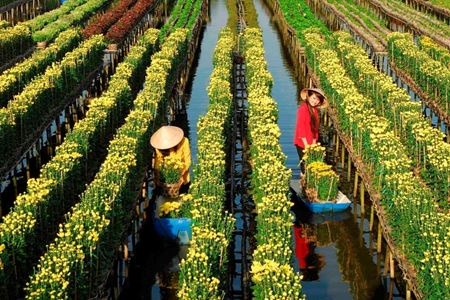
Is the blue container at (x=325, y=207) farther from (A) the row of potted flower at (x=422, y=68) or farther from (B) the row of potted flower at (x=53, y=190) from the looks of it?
(A) the row of potted flower at (x=422, y=68)

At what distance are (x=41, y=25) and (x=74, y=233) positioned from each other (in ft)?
113

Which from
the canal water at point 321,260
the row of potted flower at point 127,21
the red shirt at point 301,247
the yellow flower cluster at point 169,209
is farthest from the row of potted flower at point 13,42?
the red shirt at point 301,247

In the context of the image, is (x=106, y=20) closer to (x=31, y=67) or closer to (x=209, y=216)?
(x=31, y=67)

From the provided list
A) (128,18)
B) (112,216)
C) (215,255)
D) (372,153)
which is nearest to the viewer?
(215,255)

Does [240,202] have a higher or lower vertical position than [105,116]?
lower

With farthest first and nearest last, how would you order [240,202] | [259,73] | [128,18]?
[128,18], [259,73], [240,202]

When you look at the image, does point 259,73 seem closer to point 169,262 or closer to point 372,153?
point 372,153

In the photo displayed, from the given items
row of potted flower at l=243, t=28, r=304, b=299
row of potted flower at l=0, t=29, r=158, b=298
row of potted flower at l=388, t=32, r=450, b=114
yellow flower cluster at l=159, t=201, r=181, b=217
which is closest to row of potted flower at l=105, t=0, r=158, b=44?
row of potted flower at l=0, t=29, r=158, b=298

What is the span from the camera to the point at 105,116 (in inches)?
1011

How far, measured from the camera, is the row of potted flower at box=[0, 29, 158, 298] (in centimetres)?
1706

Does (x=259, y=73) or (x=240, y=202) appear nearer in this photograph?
(x=240, y=202)

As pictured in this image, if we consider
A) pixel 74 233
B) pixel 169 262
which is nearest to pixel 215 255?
pixel 74 233

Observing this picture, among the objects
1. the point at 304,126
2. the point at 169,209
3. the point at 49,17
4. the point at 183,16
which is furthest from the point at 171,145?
the point at 183,16

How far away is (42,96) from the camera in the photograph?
28547 millimetres
